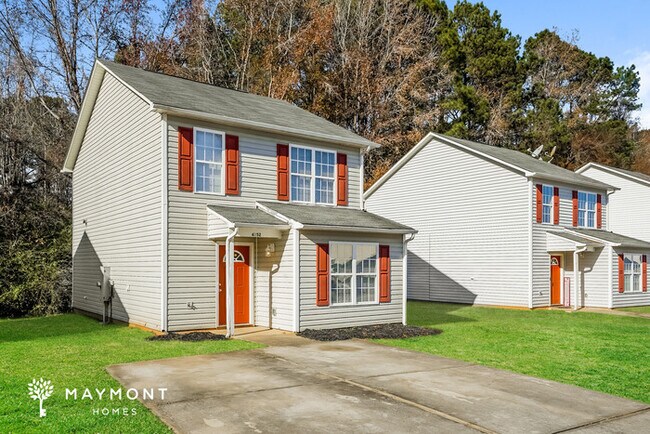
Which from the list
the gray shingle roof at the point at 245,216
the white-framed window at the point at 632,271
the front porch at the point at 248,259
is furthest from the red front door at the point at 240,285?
the white-framed window at the point at 632,271

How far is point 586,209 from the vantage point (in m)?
23.8

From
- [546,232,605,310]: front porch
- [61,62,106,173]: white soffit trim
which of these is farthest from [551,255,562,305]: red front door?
[61,62,106,173]: white soffit trim

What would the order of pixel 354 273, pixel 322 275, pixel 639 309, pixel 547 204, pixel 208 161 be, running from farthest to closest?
pixel 547 204
pixel 639 309
pixel 354 273
pixel 208 161
pixel 322 275

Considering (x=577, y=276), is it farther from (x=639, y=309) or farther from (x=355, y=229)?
(x=355, y=229)

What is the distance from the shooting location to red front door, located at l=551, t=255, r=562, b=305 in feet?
70.9

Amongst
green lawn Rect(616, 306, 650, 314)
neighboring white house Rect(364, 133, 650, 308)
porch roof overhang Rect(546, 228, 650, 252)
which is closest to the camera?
porch roof overhang Rect(546, 228, 650, 252)

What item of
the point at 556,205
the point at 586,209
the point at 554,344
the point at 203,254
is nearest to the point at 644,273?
the point at 586,209

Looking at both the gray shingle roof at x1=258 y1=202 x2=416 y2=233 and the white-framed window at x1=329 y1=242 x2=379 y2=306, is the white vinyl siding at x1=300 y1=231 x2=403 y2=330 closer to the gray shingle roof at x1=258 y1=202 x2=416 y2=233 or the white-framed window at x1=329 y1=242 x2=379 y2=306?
the white-framed window at x1=329 y1=242 x2=379 y2=306

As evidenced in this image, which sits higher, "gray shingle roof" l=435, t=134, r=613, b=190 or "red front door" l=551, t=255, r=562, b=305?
"gray shingle roof" l=435, t=134, r=613, b=190

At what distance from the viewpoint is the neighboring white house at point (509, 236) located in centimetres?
2083

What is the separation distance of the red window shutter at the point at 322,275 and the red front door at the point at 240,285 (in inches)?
75.7

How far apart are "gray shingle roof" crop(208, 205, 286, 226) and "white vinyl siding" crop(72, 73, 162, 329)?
147cm

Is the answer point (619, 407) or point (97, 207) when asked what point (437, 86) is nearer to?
point (97, 207)

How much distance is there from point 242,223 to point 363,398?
6.02m
